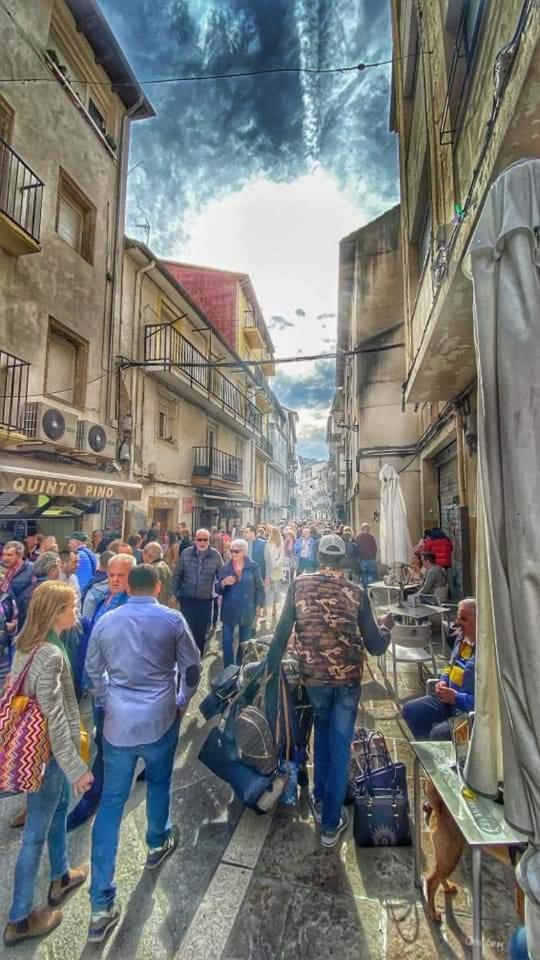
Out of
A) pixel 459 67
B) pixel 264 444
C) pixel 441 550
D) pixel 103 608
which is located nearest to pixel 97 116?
pixel 459 67

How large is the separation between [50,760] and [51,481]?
6.44 m

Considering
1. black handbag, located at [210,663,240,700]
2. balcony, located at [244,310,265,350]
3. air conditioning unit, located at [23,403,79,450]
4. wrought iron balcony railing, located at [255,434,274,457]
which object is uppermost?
balcony, located at [244,310,265,350]

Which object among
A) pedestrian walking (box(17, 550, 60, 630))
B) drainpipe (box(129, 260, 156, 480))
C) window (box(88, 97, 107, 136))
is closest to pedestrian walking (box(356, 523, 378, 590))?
drainpipe (box(129, 260, 156, 480))

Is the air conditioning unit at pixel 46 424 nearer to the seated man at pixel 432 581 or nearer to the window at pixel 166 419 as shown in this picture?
the window at pixel 166 419

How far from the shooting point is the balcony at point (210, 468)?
15.9 m

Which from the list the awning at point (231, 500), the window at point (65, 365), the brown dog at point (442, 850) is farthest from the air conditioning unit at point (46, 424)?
the awning at point (231, 500)

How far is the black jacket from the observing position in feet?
18.4

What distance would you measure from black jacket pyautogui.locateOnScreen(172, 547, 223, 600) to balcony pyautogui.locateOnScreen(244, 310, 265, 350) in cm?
2126

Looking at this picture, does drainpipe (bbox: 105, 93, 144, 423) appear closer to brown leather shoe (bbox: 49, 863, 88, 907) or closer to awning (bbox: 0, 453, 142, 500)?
awning (bbox: 0, 453, 142, 500)

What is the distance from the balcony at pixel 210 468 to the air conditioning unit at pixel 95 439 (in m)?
5.55

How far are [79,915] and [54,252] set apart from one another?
10827mm

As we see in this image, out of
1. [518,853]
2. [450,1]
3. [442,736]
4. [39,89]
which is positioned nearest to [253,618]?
[442,736]

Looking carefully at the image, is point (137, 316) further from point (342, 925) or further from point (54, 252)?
point (342, 925)

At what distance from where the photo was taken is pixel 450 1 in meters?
4.96
